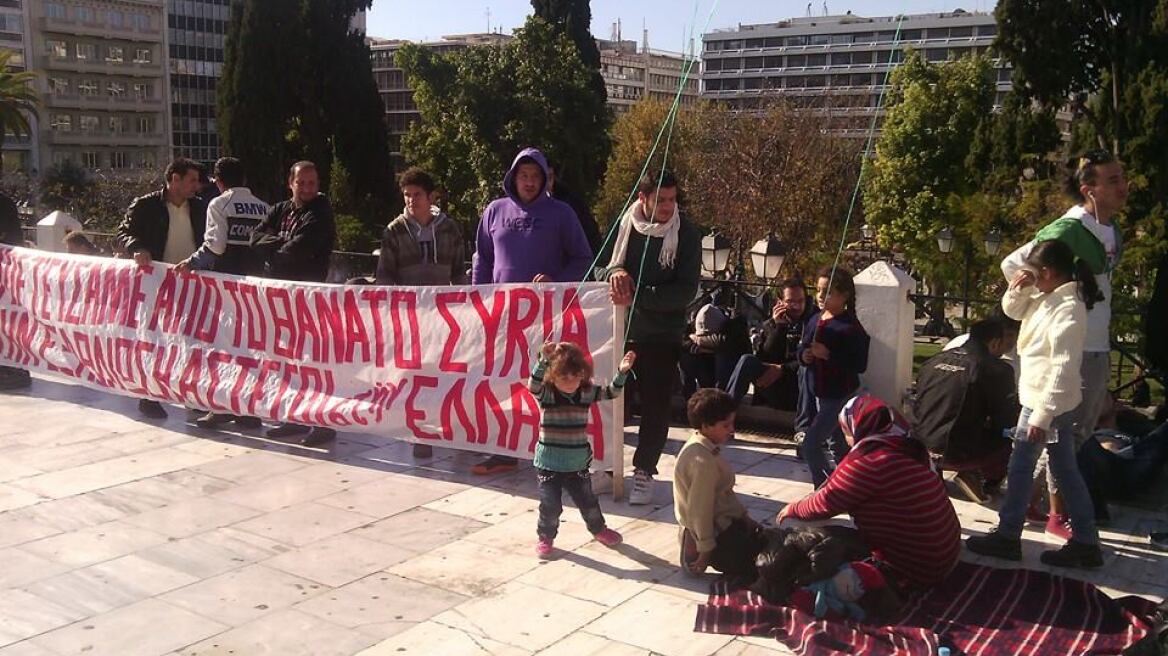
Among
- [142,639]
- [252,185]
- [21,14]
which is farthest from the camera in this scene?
[21,14]

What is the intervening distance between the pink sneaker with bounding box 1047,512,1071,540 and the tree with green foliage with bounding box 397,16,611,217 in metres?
35.0

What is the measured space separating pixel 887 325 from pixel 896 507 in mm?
2797

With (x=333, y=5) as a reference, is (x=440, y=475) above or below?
below

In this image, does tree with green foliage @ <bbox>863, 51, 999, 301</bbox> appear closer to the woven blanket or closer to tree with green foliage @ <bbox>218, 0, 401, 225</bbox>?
tree with green foliage @ <bbox>218, 0, 401, 225</bbox>

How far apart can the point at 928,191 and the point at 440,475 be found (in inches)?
1587

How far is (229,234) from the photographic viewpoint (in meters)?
8.01

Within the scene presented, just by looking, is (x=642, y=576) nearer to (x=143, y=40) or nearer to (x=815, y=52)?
(x=143, y=40)

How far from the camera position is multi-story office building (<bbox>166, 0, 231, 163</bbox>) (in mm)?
83938

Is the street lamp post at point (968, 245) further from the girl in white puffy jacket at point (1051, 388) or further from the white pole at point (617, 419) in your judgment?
the girl in white puffy jacket at point (1051, 388)

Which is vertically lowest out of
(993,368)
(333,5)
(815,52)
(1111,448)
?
(1111,448)

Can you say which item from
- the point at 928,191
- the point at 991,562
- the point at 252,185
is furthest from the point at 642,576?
the point at 252,185

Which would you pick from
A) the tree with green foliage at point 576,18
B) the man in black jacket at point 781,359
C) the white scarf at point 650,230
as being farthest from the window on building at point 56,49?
the white scarf at point 650,230

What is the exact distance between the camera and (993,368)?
5.93 m

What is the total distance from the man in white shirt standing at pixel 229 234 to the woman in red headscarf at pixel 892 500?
16.7 feet
